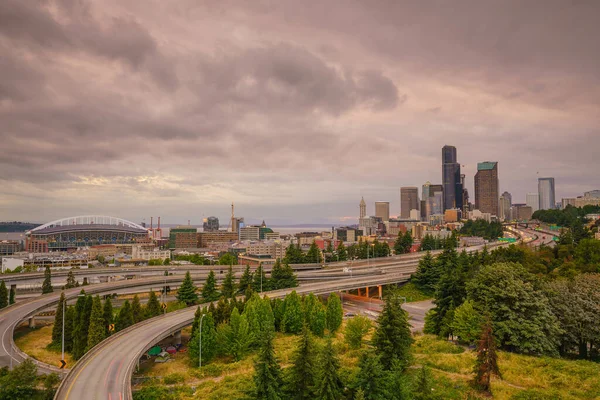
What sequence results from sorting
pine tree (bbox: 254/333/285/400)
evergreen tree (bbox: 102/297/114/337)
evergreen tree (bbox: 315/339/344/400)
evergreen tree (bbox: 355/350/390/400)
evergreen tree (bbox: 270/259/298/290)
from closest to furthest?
1. evergreen tree (bbox: 315/339/344/400)
2. evergreen tree (bbox: 355/350/390/400)
3. pine tree (bbox: 254/333/285/400)
4. evergreen tree (bbox: 102/297/114/337)
5. evergreen tree (bbox: 270/259/298/290)

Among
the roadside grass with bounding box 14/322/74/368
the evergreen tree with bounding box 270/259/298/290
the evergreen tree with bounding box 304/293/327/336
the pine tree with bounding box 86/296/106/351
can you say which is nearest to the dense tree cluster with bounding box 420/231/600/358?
the evergreen tree with bounding box 304/293/327/336

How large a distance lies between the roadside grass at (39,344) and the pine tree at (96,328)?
369cm

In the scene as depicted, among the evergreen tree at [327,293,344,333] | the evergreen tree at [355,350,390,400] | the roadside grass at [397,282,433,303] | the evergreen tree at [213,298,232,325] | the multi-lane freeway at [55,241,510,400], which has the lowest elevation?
the roadside grass at [397,282,433,303]

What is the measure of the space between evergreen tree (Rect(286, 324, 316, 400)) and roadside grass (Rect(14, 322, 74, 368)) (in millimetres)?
29998

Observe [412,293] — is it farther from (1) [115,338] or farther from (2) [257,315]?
(1) [115,338]

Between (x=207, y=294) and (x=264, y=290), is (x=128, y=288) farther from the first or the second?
(x=264, y=290)

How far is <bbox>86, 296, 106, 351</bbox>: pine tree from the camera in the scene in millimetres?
41875

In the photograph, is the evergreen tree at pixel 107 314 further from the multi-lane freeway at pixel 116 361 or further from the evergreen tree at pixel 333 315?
the evergreen tree at pixel 333 315

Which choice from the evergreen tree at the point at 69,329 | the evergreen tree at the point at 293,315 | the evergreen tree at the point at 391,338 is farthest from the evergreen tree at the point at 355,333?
the evergreen tree at the point at 69,329

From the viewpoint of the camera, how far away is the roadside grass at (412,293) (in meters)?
76.7

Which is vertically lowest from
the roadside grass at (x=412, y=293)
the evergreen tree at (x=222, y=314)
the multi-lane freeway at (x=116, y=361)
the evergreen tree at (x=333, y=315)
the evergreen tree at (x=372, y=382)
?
the roadside grass at (x=412, y=293)

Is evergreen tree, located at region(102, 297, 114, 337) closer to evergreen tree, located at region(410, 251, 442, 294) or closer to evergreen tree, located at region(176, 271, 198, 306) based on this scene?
evergreen tree, located at region(176, 271, 198, 306)

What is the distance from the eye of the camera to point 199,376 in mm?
36625

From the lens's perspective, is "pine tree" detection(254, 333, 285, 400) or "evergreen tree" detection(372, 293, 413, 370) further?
"evergreen tree" detection(372, 293, 413, 370)
